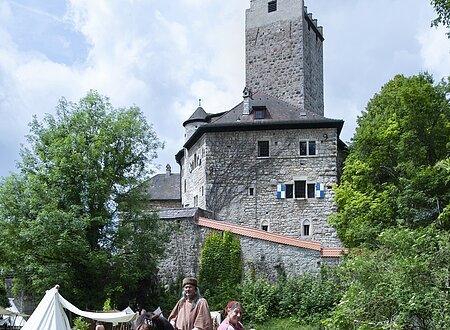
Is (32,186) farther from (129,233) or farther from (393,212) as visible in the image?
(393,212)

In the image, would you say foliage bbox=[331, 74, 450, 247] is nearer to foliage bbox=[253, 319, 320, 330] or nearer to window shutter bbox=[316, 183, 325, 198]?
Result: foliage bbox=[253, 319, 320, 330]

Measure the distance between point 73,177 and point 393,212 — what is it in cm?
1261

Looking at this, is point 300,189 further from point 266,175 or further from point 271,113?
point 271,113

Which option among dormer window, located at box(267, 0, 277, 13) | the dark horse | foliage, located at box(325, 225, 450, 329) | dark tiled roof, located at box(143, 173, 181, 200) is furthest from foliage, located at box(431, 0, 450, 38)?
dark tiled roof, located at box(143, 173, 181, 200)

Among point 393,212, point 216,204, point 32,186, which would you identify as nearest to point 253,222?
point 216,204

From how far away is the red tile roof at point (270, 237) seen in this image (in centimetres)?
2514

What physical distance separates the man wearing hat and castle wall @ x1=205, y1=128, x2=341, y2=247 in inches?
877

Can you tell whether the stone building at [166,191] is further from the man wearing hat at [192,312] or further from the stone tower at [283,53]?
the man wearing hat at [192,312]

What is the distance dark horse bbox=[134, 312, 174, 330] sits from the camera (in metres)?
6.30

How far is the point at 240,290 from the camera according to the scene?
25.1 meters

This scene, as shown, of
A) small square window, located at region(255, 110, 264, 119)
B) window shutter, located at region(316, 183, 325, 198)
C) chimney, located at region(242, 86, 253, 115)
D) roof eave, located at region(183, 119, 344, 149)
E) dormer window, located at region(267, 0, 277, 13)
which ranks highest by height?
dormer window, located at region(267, 0, 277, 13)

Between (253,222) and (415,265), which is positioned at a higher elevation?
(253,222)

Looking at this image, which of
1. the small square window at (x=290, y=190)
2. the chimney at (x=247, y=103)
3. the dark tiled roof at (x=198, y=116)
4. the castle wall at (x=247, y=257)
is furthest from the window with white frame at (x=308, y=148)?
the dark tiled roof at (x=198, y=116)

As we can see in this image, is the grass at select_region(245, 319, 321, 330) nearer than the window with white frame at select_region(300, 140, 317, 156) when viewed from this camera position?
Yes
